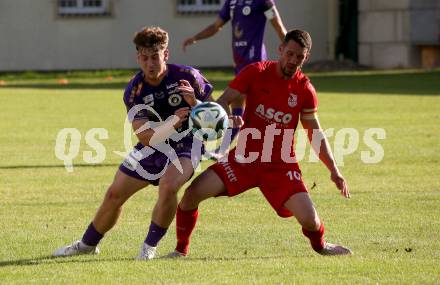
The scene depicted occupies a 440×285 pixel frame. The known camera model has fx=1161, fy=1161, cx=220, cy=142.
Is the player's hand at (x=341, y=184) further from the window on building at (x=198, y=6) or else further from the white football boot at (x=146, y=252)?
the window on building at (x=198, y=6)

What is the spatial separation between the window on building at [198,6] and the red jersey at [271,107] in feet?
83.7

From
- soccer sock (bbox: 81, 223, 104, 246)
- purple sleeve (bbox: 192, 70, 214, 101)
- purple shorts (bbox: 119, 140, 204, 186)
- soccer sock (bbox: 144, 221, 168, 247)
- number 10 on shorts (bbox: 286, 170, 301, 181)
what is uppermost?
purple sleeve (bbox: 192, 70, 214, 101)

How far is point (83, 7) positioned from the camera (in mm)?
34250

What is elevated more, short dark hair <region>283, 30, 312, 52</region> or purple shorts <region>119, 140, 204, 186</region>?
short dark hair <region>283, 30, 312, 52</region>

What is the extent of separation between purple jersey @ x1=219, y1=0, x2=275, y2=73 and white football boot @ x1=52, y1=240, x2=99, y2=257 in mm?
7016

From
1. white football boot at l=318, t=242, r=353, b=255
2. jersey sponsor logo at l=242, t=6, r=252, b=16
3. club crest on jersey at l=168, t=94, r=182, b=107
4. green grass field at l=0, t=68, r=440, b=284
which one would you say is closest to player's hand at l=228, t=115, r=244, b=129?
club crest on jersey at l=168, t=94, r=182, b=107

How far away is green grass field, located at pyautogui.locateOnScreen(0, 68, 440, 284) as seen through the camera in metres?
7.65

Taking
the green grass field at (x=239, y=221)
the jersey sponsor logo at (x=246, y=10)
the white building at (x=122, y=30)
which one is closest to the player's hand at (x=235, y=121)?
the green grass field at (x=239, y=221)

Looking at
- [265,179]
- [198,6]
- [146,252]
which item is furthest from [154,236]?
[198,6]

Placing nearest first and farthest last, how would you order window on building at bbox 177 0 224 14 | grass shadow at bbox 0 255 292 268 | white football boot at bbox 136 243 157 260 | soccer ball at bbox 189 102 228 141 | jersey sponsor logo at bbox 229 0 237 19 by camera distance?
soccer ball at bbox 189 102 228 141, grass shadow at bbox 0 255 292 268, white football boot at bbox 136 243 157 260, jersey sponsor logo at bbox 229 0 237 19, window on building at bbox 177 0 224 14

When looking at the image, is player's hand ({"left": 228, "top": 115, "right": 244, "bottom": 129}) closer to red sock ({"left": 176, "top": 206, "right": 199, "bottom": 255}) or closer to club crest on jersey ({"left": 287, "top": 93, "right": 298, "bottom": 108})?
club crest on jersey ({"left": 287, "top": 93, "right": 298, "bottom": 108})

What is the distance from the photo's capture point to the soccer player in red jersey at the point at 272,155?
27.3 feet

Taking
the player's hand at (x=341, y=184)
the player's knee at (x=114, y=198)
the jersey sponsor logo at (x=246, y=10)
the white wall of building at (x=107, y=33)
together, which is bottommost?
the white wall of building at (x=107, y=33)

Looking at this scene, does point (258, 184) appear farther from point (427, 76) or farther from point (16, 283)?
point (427, 76)
